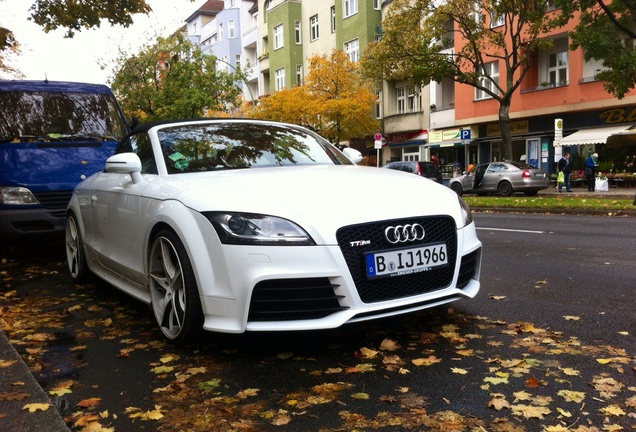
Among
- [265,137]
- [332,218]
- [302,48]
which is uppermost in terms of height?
[302,48]

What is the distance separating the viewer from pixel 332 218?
335 cm

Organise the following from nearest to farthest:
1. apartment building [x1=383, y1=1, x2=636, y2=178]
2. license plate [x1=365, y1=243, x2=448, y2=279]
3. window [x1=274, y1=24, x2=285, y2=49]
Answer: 1. license plate [x1=365, y1=243, x2=448, y2=279]
2. apartment building [x1=383, y1=1, x2=636, y2=178]
3. window [x1=274, y1=24, x2=285, y2=49]

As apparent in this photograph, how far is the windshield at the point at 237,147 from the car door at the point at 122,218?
0.23m

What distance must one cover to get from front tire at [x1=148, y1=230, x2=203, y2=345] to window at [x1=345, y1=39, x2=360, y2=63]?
36.7 m

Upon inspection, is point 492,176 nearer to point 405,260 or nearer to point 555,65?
point 555,65

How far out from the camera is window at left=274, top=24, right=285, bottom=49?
4779cm

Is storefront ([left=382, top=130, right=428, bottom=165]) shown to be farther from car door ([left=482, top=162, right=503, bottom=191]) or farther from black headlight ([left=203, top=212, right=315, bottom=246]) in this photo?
black headlight ([left=203, top=212, right=315, bottom=246])

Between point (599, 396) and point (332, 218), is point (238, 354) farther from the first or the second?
point (599, 396)

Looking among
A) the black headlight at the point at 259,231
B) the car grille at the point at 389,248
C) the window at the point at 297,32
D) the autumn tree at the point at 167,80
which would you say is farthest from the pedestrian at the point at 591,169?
the window at the point at 297,32

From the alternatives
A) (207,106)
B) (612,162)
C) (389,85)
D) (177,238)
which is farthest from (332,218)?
(389,85)

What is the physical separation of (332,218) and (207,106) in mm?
31908

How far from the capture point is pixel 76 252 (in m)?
6.04

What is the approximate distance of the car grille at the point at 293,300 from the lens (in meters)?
3.31

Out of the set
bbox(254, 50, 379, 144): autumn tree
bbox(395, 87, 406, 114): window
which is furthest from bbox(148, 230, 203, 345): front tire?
bbox(395, 87, 406, 114): window
